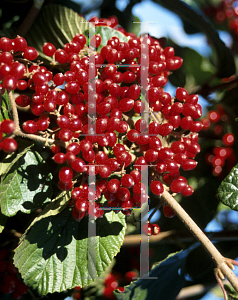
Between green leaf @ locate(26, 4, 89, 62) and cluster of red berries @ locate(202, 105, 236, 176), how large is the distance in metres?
0.60

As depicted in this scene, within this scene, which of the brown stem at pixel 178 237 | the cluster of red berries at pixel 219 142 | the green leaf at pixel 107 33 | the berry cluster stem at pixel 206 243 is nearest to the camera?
the berry cluster stem at pixel 206 243

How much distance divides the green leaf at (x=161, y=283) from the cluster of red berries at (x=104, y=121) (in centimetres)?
26

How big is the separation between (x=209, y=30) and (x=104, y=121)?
626 millimetres

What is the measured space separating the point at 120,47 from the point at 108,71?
9cm

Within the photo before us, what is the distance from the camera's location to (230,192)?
2.49 feet

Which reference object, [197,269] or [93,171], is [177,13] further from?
[197,269]

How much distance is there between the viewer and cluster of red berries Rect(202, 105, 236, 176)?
45.4 inches

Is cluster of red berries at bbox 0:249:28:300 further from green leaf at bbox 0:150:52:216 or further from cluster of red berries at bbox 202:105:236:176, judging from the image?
cluster of red berries at bbox 202:105:236:176

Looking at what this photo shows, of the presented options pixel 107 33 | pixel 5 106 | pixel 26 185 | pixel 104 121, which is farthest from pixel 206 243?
pixel 107 33

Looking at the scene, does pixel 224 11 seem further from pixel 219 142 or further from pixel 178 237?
pixel 178 237

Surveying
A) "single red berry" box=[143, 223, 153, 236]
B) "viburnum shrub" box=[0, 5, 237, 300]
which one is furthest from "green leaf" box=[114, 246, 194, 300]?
"single red berry" box=[143, 223, 153, 236]

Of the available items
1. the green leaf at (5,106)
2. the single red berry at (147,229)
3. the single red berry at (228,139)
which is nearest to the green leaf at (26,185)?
the green leaf at (5,106)

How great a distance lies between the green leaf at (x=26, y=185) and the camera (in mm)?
719

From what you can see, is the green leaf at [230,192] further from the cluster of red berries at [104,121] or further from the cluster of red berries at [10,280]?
the cluster of red berries at [10,280]
